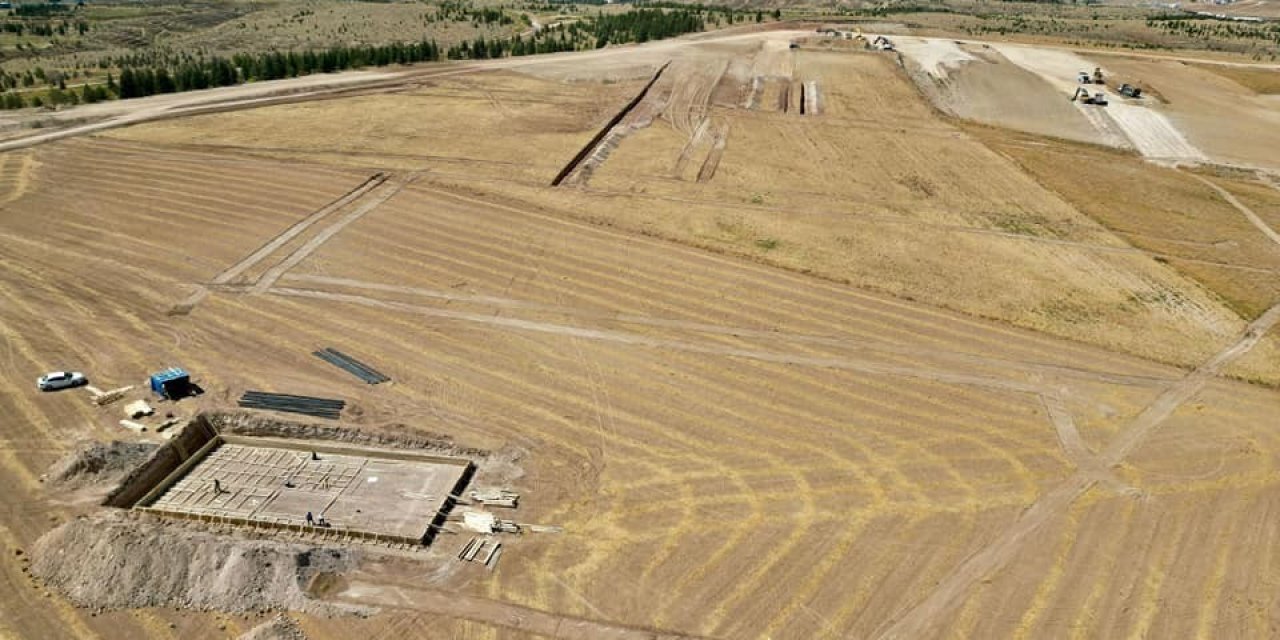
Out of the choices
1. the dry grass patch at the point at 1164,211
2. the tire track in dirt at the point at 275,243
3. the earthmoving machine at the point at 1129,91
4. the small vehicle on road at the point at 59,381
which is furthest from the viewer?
the earthmoving machine at the point at 1129,91

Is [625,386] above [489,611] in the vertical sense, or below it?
above

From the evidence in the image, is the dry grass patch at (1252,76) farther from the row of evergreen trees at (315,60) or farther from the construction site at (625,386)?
the row of evergreen trees at (315,60)

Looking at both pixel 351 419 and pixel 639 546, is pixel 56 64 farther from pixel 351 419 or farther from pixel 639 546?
pixel 639 546

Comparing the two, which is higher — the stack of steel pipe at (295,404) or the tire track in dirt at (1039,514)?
the stack of steel pipe at (295,404)

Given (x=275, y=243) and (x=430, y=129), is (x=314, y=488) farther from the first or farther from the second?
(x=430, y=129)

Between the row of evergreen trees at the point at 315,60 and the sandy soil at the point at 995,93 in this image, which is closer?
the sandy soil at the point at 995,93

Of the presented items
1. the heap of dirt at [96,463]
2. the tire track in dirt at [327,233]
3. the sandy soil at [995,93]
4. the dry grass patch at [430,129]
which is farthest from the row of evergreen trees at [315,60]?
the heap of dirt at [96,463]

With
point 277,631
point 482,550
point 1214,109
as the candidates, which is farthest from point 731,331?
point 1214,109
